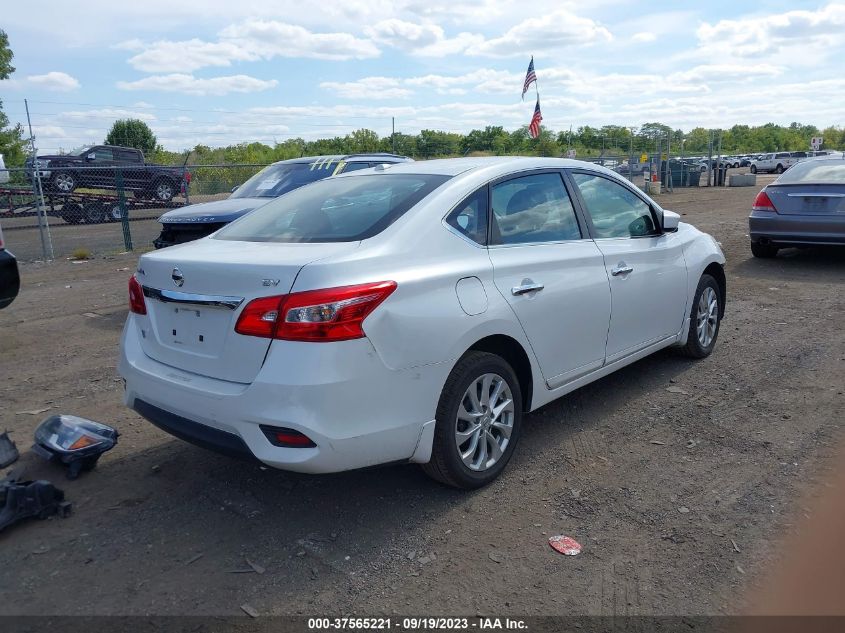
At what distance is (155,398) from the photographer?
11.7ft

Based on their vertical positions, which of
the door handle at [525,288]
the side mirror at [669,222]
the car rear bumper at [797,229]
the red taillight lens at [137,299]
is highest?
the side mirror at [669,222]

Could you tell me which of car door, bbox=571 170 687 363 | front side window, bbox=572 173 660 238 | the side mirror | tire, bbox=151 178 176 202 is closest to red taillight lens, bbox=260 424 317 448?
car door, bbox=571 170 687 363

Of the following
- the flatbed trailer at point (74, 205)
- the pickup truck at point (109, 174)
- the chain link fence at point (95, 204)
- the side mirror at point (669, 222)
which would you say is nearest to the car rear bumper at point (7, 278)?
the side mirror at point (669, 222)

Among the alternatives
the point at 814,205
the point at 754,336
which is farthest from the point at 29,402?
the point at 814,205

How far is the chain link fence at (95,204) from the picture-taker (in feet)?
51.0

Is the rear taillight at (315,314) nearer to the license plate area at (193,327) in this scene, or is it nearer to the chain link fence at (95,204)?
the license plate area at (193,327)

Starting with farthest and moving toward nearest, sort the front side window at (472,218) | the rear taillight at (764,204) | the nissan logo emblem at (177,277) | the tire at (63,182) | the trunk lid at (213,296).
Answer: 1. the tire at (63,182)
2. the rear taillight at (764,204)
3. the front side window at (472,218)
4. the nissan logo emblem at (177,277)
5. the trunk lid at (213,296)

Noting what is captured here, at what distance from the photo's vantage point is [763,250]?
10.9m

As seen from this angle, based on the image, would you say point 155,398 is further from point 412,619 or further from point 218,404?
point 412,619

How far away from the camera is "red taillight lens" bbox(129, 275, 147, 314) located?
3.78 meters

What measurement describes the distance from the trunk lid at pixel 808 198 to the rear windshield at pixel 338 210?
7.68 metres

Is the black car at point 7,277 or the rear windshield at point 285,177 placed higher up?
the rear windshield at point 285,177

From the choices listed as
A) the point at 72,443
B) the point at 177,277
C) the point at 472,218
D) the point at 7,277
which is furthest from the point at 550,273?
the point at 7,277

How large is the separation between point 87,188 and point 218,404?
58.4ft
